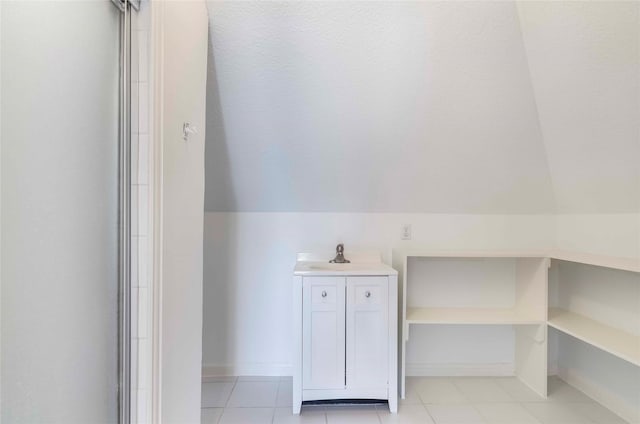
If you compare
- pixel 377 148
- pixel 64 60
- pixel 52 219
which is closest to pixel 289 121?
pixel 377 148

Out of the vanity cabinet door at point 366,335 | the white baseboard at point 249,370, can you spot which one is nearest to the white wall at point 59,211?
the vanity cabinet door at point 366,335

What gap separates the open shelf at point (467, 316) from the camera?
2100mm

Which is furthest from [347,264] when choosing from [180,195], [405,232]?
[180,195]

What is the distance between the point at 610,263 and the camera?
5.48 feet

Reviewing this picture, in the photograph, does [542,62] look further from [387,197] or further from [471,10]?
[387,197]

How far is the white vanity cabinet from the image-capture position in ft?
6.23

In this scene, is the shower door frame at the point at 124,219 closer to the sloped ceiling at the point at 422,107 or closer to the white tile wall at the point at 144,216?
the white tile wall at the point at 144,216

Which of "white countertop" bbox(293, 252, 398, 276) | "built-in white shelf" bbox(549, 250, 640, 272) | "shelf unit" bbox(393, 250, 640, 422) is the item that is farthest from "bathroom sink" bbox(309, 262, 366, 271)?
"built-in white shelf" bbox(549, 250, 640, 272)

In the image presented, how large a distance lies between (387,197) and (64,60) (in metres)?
1.85

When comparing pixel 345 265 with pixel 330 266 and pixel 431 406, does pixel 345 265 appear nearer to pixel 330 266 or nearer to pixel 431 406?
pixel 330 266

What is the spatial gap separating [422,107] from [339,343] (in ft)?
4.58

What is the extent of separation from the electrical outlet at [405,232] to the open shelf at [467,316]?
0.50m

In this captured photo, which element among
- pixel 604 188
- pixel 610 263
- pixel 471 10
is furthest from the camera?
pixel 604 188

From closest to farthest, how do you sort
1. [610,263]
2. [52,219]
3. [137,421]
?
[52,219] < [137,421] < [610,263]
